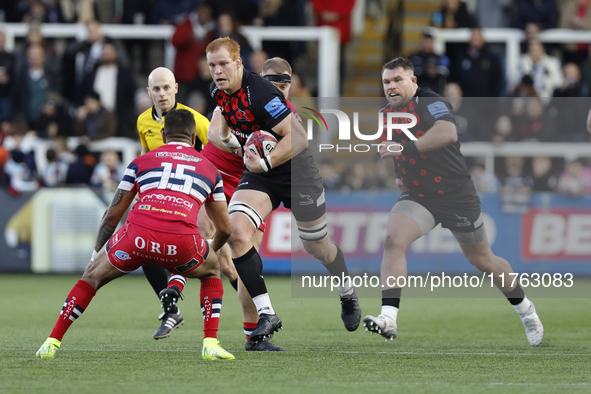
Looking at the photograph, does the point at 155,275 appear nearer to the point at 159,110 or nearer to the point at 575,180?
the point at 159,110

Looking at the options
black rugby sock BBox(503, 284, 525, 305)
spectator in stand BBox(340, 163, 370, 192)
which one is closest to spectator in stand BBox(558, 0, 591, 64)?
spectator in stand BBox(340, 163, 370, 192)

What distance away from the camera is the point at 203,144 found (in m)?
7.89

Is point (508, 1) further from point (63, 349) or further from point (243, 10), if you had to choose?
point (63, 349)

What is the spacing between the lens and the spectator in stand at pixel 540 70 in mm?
14906

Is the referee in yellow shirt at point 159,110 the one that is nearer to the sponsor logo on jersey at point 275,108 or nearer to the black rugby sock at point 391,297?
the sponsor logo on jersey at point 275,108

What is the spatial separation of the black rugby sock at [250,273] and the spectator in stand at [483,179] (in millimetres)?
7387

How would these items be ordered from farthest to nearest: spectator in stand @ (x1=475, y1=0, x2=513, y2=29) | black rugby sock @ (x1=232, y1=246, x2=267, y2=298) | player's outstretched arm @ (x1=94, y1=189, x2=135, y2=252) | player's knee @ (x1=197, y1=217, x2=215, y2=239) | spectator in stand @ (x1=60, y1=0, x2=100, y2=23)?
spectator in stand @ (x1=475, y1=0, x2=513, y2=29)
spectator in stand @ (x1=60, y1=0, x2=100, y2=23)
player's knee @ (x1=197, y1=217, x2=215, y2=239)
black rugby sock @ (x1=232, y1=246, x2=267, y2=298)
player's outstretched arm @ (x1=94, y1=189, x2=135, y2=252)

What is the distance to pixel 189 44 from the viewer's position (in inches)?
611

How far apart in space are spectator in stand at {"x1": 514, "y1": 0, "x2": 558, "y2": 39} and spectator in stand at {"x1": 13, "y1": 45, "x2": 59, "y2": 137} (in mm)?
8493

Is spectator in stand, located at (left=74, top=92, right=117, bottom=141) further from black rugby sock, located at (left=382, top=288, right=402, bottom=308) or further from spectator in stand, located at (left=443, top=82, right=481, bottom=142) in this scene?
black rugby sock, located at (left=382, top=288, right=402, bottom=308)

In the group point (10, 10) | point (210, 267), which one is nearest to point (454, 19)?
point (10, 10)

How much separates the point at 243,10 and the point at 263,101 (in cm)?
1031

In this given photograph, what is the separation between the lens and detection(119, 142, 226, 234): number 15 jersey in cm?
595

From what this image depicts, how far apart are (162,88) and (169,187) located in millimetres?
1821
